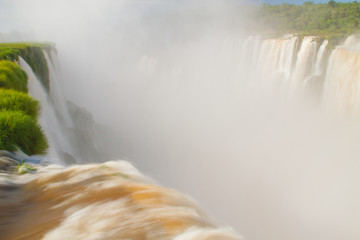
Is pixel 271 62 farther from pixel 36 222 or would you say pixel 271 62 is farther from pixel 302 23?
pixel 36 222

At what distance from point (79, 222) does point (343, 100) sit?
29.7 metres

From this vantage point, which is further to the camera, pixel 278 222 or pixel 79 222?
pixel 278 222

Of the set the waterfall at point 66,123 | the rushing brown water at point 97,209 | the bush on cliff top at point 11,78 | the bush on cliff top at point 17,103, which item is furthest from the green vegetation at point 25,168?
the waterfall at point 66,123

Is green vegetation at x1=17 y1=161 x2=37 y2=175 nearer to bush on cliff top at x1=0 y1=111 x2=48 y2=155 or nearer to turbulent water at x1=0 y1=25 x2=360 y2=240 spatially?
turbulent water at x1=0 y1=25 x2=360 y2=240

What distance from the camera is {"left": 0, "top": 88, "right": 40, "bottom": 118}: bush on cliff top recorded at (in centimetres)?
530

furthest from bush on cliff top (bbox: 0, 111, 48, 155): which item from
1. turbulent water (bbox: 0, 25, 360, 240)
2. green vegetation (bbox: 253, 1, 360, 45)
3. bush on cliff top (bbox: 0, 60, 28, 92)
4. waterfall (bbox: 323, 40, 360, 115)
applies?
green vegetation (bbox: 253, 1, 360, 45)

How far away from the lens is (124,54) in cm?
8338

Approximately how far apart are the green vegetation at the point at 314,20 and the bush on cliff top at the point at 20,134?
31124 mm

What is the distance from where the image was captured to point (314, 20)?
4969cm

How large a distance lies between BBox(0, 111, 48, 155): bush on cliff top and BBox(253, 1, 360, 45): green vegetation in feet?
102

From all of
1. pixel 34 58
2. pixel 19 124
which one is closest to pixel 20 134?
pixel 19 124

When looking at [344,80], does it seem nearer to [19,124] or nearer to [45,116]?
[45,116]

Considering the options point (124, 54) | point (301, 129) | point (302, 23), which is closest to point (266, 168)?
point (301, 129)

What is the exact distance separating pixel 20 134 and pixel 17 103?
123cm
